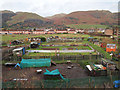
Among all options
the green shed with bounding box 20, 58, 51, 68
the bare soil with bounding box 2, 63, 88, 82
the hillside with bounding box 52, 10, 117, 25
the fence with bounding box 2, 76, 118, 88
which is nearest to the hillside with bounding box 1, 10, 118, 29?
the hillside with bounding box 52, 10, 117, 25

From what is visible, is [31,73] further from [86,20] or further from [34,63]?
[86,20]

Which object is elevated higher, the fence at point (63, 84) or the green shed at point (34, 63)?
the green shed at point (34, 63)

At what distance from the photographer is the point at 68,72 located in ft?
37.0

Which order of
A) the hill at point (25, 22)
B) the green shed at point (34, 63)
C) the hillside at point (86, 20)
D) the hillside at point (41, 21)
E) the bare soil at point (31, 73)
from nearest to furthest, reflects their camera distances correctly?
the bare soil at point (31, 73)
the green shed at point (34, 63)
the hill at point (25, 22)
the hillside at point (41, 21)
the hillside at point (86, 20)

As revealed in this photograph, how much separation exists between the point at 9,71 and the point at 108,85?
32.6ft

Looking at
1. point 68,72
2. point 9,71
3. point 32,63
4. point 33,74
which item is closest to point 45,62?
point 32,63

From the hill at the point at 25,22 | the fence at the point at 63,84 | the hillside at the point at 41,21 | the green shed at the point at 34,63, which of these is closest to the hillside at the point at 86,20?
the hillside at the point at 41,21

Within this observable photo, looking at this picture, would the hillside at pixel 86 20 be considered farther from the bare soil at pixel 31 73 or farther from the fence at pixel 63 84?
the fence at pixel 63 84

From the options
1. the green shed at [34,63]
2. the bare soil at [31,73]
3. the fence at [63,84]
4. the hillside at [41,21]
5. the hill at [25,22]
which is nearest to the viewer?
the fence at [63,84]

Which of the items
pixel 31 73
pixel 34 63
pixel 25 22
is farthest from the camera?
pixel 25 22

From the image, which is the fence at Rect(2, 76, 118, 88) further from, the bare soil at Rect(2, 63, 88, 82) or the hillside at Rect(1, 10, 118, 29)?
the hillside at Rect(1, 10, 118, 29)

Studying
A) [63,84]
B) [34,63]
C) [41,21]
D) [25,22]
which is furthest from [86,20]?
[63,84]

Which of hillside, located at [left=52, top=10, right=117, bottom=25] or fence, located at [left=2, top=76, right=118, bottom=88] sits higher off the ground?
hillside, located at [left=52, top=10, right=117, bottom=25]

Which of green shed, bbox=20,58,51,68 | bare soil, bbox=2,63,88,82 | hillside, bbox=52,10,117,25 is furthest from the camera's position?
hillside, bbox=52,10,117,25
